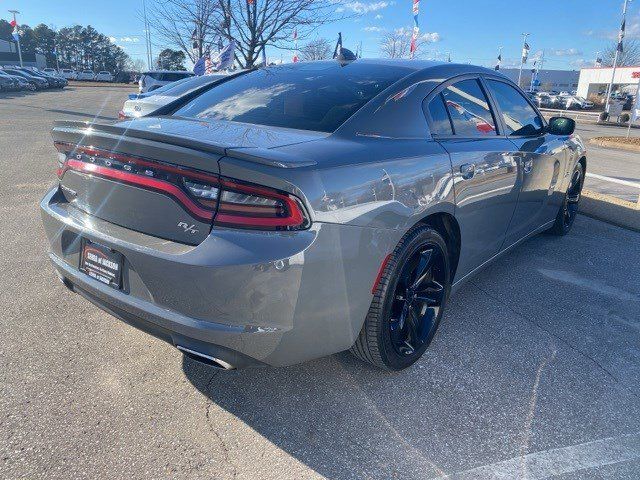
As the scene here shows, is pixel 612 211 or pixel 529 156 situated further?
pixel 612 211

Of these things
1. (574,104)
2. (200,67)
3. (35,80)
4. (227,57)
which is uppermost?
(227,57)

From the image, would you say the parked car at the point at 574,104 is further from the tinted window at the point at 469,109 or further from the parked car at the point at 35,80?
the tinted window at the point at 469,109

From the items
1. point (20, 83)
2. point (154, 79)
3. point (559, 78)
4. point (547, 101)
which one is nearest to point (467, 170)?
point (154, 79)

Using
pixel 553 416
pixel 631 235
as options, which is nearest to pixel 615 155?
pixel 631 235

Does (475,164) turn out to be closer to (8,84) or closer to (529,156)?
(529,156)

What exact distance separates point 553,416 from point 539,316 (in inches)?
45.8

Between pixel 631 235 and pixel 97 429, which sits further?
pixel 631 235

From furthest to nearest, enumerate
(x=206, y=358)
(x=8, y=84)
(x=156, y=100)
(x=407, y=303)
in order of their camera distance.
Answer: (x=8, y=84), (x=156, y=100), (x=407, y=303), (x=206, y=358)

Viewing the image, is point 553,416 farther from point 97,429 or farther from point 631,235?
point 631,235

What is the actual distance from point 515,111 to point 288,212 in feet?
9.03

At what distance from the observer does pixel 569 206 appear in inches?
209

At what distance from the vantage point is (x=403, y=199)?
7.59ft

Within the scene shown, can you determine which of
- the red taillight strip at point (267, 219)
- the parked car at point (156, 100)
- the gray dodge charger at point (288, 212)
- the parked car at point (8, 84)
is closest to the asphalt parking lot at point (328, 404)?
the gray dodge charger at point (288, 212)

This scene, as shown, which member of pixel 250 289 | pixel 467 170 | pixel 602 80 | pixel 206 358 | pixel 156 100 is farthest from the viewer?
pixel 602 80
